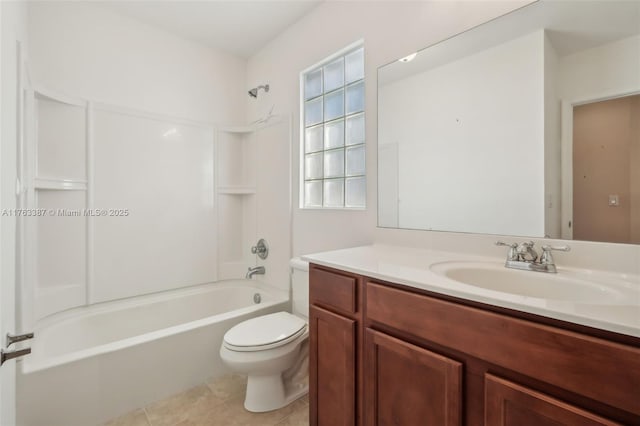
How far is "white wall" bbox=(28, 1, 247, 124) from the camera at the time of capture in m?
1.87

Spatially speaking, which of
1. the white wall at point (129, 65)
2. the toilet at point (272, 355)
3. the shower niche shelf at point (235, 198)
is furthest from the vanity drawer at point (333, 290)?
the white wall at point (129, 65)

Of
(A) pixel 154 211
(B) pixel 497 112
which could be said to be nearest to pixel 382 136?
(B) pixel 497 112

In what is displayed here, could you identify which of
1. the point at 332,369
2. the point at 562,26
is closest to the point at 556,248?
the point at 562,26

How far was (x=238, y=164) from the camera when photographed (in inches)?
111

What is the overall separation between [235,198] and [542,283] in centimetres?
245

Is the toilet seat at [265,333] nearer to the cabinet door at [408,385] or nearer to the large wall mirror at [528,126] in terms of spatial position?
the cabinet door at [408,385]

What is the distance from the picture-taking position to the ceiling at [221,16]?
2.03m

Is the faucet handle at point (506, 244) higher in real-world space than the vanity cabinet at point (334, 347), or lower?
higher

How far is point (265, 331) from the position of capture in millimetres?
1630

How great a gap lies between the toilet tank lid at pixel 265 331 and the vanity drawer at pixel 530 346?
82cm

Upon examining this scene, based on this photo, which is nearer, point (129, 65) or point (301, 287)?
point (301, 287)

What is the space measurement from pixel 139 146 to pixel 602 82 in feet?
8.95

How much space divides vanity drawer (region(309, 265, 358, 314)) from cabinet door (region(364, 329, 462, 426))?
0.14 m

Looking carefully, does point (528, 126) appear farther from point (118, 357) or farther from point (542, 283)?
point (118, 357)
